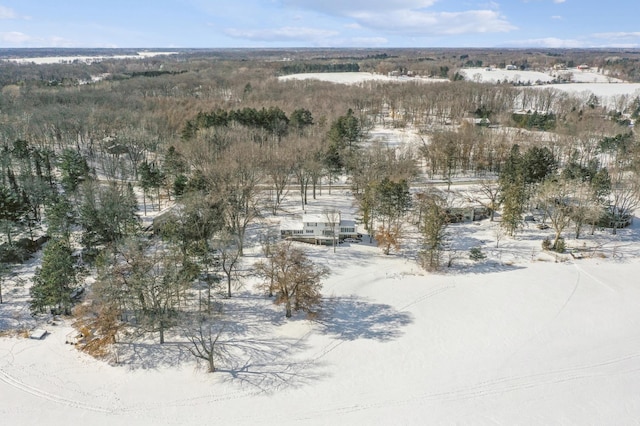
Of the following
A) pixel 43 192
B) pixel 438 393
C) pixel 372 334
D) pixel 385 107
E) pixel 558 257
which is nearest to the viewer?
pixel 438 393

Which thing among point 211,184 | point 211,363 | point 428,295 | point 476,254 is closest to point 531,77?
point 476,254

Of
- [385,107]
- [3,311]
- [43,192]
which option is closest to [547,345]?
[3,311]

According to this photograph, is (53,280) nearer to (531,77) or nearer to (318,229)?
(318,229)

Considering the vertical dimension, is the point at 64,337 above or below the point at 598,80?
below

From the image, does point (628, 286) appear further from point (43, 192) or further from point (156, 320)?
point (43, 192)

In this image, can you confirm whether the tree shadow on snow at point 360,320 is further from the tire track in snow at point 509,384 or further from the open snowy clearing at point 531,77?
the open snowy clearing at point 531,77

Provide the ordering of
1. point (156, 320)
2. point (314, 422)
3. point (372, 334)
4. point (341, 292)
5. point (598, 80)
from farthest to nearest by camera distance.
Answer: point (598, 80) < point (341, 292) < point (372, 334) < point (156, 320) < point (314, 422)
